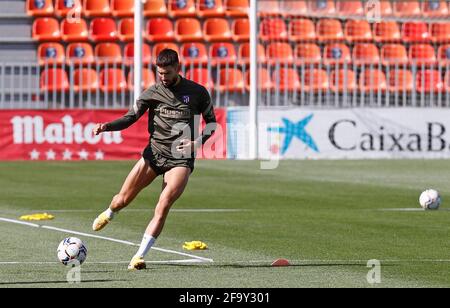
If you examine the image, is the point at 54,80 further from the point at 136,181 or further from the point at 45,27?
the point at 136,181

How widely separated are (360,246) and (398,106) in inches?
708

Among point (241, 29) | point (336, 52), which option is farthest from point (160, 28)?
point (336, 52)

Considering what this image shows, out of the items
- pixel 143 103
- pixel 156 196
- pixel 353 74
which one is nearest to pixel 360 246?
pixel 143 103

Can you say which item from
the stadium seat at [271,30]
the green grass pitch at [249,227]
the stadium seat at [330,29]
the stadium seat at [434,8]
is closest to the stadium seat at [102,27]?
the stadium seat at [271,30]

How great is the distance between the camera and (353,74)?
108 ft

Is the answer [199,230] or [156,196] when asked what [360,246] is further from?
[156,196]

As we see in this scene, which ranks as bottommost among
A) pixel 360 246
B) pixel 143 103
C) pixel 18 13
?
pixel 360 246

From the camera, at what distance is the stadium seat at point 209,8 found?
3456 centimetres

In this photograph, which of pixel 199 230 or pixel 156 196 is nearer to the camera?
pixel 199 230

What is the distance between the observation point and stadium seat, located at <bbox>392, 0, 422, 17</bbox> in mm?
35688

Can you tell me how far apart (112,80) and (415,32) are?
9.32 meters

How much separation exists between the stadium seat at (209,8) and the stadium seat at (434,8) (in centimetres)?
599

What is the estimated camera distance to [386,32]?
116 ft

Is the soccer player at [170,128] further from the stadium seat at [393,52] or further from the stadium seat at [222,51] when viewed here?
the stadium seat at [393,52]
